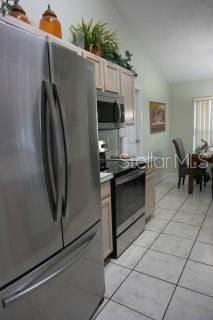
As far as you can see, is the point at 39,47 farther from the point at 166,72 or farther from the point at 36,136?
the point at 166,72

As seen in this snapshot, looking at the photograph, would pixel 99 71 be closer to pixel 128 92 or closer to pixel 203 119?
pixel 128 92

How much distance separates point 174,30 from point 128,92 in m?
1.48

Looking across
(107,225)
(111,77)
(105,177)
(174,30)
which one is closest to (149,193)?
(107,225)

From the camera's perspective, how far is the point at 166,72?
5.11m

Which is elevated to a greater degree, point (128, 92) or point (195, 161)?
point (128, 92)

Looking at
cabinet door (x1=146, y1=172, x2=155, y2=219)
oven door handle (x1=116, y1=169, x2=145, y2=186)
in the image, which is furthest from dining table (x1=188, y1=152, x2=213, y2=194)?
oven door handle (x1=116, y1=169, x2=145, y2=186)

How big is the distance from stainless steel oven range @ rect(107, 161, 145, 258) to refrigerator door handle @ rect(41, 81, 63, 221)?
98 centimetres

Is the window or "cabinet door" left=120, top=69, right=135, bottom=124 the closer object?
"cabinet door" left=120, top=69, right=135, bottom=124

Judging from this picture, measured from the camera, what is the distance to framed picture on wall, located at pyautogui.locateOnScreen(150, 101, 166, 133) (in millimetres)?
4666

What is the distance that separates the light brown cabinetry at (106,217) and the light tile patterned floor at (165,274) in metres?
0.24

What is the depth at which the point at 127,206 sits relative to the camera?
2402 millimetres

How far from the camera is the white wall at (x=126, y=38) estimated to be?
7.42 feet

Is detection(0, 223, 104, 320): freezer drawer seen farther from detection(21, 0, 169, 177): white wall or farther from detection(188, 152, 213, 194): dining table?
detection(188, 152, 213, 194): dining table

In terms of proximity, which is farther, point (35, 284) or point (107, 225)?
point (107, 225)
